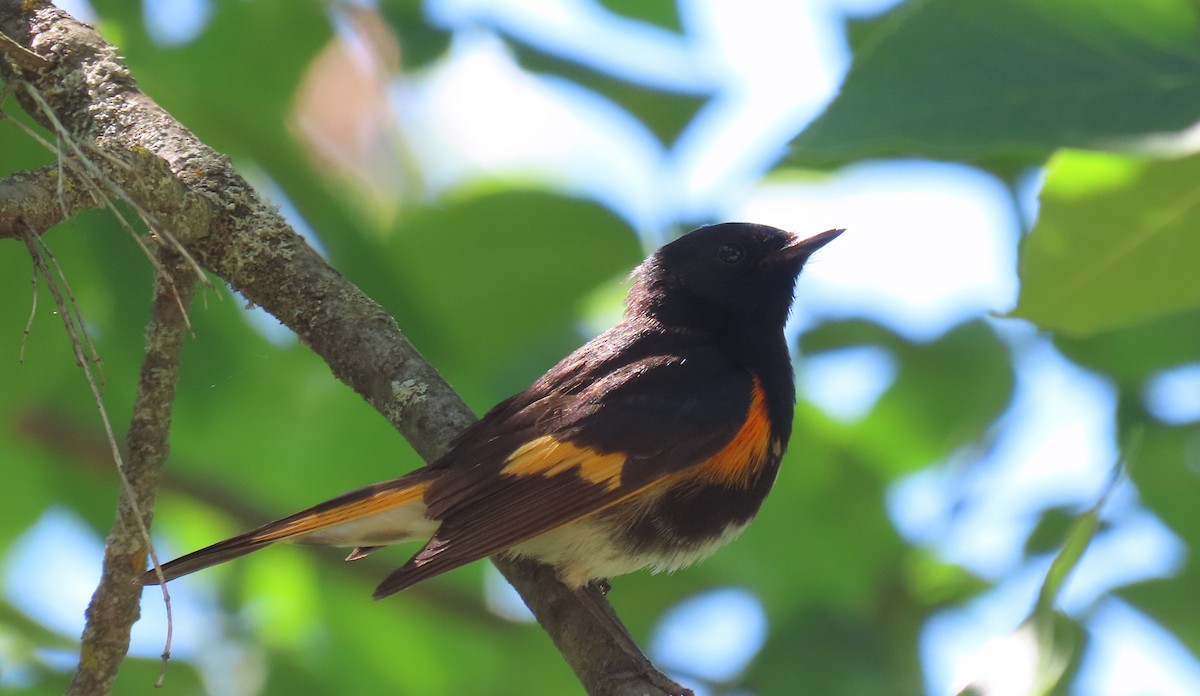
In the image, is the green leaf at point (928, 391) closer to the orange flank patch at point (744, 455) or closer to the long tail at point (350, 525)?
the orange flank patch at point (744, 455)

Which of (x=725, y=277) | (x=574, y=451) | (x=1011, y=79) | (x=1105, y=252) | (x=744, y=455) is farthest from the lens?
(x=725, y=277)

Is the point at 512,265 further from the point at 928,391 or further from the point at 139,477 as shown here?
the point at 928,391

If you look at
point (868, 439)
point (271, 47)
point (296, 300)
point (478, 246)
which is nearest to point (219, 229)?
point (296, 300)

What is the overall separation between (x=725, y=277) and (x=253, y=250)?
1.49 m

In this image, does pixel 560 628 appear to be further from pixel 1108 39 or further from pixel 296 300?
pixel 1108 39

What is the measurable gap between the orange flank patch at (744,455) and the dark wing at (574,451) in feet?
0.08

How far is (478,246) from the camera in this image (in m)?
3.33

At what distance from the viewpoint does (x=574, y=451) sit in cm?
271

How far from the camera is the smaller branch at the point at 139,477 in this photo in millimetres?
2203

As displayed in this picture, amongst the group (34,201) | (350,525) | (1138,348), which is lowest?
(1138,348)

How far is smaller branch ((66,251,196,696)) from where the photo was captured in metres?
2.20

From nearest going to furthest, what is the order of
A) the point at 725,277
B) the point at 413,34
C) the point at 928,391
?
1. the point at 413,34
2. the point at 725,277
3. the point at 928,391

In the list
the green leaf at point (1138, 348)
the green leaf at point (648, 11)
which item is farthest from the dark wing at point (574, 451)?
the green leaf at point (1138, 348)

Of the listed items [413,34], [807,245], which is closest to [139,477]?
[413,34]
